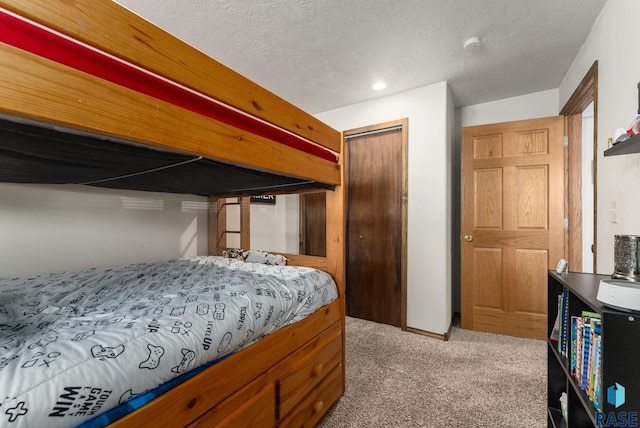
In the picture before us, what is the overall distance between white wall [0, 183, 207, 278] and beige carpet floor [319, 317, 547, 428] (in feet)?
6.22

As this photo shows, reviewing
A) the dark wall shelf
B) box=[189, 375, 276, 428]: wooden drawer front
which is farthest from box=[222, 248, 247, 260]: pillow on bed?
the dark wall shelf

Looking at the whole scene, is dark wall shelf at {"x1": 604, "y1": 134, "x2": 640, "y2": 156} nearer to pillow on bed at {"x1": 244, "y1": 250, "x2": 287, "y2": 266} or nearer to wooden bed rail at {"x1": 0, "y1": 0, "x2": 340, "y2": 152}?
wooden bed rail at {"x1": 0, "y1": 0, "x2": 340, "y2": 152}

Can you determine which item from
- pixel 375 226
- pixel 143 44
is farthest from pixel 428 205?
pixel 143 44

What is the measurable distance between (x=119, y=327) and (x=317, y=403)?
110 centimetres

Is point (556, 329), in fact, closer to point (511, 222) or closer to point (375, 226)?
point (511, 222)

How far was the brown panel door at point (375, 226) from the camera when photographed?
9.40 ft

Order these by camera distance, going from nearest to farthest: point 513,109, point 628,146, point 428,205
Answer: point 628,146
point 428,205
point 513,109

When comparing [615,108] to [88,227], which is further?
[88,227]

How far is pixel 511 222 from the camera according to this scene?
8.75 ft

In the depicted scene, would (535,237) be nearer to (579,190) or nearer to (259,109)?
(579,190)

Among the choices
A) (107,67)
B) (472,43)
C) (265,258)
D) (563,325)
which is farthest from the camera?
(265,258)

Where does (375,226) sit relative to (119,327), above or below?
above

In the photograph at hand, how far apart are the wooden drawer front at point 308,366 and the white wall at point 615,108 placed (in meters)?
1.65

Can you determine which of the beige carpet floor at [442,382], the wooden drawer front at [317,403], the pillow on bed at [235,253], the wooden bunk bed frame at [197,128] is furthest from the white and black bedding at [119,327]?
the beige carpet floor at [442,382]
